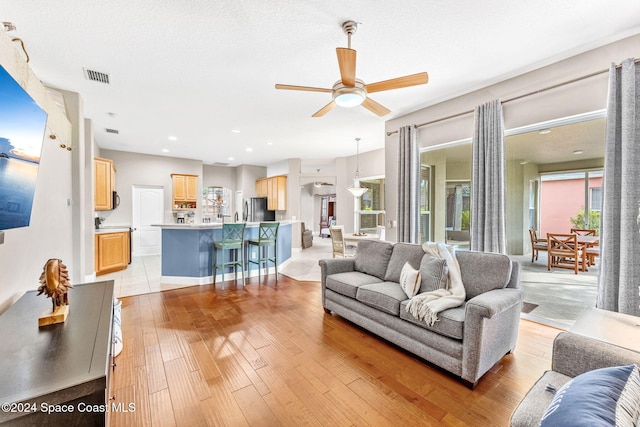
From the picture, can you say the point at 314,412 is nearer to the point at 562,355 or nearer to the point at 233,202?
the point at 562,355

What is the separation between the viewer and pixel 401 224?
4.58 meters

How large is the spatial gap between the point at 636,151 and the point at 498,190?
117cm

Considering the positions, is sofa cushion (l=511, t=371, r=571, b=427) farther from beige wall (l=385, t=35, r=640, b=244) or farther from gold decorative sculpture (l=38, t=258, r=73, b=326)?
beige wall (l=385, t=35, r=640, b=244)

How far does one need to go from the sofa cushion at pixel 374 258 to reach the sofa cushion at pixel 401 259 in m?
0.09

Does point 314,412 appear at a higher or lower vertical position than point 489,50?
lower

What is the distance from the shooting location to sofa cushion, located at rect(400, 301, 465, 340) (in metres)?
2.07

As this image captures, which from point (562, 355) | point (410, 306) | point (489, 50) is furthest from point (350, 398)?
point (489, 50)

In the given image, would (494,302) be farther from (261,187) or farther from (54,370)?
(261,187)

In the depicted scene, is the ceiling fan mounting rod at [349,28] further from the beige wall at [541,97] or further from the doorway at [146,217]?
the doorway at [146,217]

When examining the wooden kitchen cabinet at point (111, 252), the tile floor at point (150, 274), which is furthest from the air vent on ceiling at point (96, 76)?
the wooden kitchen cabinet at point (111, 252)

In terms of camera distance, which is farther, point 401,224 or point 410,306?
point 401,224

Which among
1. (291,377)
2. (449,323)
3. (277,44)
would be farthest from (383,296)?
(277,44)

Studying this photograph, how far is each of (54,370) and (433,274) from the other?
8.85 feet

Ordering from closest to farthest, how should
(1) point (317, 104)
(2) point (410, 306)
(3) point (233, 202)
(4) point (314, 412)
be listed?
(4) point (314, 412), (2) point (410, 306), (1) point (317, 104), (3) point (233, 202)
